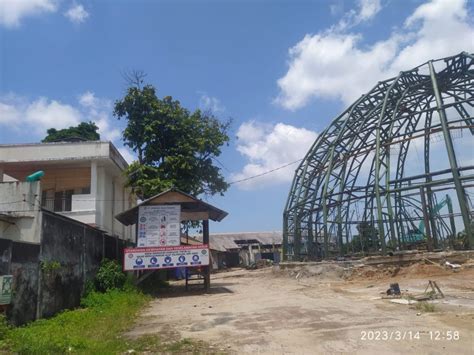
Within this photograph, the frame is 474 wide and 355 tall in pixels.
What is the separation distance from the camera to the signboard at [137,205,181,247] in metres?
17.0

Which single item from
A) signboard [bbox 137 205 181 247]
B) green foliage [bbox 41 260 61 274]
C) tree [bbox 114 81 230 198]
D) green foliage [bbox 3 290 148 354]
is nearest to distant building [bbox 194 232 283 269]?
tree [bbox 114 81 230 198]

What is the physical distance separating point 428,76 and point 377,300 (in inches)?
545

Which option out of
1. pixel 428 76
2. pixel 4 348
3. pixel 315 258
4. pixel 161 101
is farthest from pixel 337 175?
pixel 4 348

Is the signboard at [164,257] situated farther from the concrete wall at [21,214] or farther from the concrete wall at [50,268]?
the concrete wall at [21,214]

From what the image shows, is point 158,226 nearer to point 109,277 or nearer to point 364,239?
point 109,277

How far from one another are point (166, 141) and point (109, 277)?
31.8 ft

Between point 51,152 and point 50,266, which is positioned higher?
point 51,152

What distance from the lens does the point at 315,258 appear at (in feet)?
71.6

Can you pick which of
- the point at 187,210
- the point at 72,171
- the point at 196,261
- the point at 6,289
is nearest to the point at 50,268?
the point at 6,289

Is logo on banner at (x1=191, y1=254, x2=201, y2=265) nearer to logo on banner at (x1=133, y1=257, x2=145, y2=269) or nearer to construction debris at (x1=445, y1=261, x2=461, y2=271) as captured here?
logo on banner at (x1=133, y1=257, x2=145, y2=269)

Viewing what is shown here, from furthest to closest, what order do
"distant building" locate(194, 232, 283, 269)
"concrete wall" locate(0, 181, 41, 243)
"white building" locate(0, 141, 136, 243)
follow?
"distant building" locate(194, 232, 283, 269) < "white building" locate(0, 141, 136, 243) < "concrete wall" locate(0, 181, 41, 243)

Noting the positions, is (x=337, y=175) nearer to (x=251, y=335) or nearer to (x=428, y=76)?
(x=428, y=76)

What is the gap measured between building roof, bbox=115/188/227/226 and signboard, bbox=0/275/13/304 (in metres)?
8.19

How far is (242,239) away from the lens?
57.4 metres
